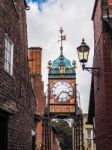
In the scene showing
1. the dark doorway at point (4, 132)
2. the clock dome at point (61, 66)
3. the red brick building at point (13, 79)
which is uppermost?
the clock dome at point (61, 66)

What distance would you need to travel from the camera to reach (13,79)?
38.2 feet

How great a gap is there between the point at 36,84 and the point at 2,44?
910 inches

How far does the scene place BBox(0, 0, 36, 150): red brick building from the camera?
10.4 m

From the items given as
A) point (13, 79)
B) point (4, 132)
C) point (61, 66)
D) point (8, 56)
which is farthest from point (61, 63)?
point (4, 132)

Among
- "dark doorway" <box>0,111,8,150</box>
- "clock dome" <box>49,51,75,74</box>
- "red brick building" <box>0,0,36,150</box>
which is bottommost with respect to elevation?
"dark doorway" <box>0,111,8,150</box>

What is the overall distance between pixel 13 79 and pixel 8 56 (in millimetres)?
774

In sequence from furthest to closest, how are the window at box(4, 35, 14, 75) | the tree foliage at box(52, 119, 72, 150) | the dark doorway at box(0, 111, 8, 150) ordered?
the tree foliage at box(52, 119, 72, 150)
the window at box(4, 35, 14, 75)
the dark doorway at box(0, 111, 8, 150)

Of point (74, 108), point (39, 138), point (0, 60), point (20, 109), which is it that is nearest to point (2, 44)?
point (0, 60)

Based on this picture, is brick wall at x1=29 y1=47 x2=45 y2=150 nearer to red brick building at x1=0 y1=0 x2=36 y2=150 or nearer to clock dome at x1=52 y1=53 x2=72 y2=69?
clock dome at x1=52 y1=53 x2=72 y2=69

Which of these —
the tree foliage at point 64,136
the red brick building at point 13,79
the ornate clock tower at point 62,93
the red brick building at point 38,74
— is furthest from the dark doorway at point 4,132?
the tree foliage at point 64,136

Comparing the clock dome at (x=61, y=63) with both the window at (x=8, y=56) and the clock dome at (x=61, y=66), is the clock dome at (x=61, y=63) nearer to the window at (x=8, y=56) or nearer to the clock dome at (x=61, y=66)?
the clock dome at (x=61, y=66)

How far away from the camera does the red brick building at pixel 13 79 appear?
10.4 m

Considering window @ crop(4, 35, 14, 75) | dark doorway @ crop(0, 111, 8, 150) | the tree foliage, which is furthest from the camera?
the tree foliage

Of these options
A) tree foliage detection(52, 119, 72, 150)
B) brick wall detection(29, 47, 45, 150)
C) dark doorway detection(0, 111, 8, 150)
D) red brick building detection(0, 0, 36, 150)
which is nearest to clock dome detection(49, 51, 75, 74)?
brick wall detection(29, 47, 45, 150)
